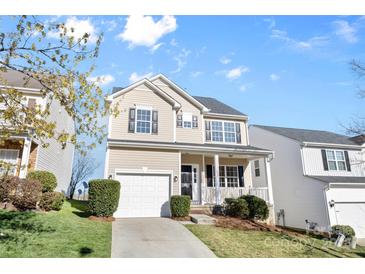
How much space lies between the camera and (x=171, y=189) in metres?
11.8

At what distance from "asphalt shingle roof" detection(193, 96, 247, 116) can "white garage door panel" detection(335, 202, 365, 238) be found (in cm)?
871

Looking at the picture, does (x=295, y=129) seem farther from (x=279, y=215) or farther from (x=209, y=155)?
(x=209, y=155)

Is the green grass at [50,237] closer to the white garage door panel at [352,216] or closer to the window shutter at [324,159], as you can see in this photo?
the white garage door panel at [352,216]

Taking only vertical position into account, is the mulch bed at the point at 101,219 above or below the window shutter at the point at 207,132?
below

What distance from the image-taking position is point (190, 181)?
13.9 meters

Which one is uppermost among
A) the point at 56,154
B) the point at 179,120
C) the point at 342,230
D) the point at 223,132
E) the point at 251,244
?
the point at 179,120

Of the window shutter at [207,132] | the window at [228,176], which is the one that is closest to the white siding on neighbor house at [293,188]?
the window at [228,176]

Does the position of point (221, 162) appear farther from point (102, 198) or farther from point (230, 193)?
point (102, 198)

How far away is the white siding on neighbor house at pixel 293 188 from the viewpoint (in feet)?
48.3

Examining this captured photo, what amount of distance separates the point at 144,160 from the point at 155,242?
18.2ft

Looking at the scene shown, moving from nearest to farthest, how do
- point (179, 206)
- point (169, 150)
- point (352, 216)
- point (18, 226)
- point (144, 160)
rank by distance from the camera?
1. point (18, 226)
2. point (179, 206)
3. point (144, 160)
4. point (169, 150)
5. point (352, 216)

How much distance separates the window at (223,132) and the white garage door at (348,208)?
6858mm

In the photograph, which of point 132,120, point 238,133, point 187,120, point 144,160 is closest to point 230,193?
point 238,133

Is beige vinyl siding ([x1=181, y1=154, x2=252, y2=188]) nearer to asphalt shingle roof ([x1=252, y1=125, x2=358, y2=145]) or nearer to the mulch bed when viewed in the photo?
asphalt shingle roof ([x1=252, y1=125, x2=358, y2=145])
